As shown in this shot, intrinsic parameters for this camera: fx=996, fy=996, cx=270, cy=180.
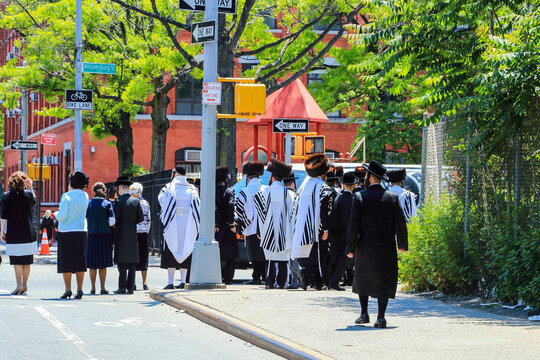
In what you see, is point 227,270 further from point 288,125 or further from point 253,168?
point 288,125

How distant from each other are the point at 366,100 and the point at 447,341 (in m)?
28.2

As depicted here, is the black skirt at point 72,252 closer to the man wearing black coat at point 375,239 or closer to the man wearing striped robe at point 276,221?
the man wearing striped robe at point 276,221

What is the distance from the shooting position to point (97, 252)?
16.1m

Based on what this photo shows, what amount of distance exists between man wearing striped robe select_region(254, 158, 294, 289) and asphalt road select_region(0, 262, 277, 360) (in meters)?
2.16

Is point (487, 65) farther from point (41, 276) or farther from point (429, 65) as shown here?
point (41, 276)

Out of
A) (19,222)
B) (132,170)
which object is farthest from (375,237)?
(132,170)

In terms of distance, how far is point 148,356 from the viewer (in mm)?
9609

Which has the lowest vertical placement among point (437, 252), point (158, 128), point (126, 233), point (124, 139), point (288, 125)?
point (437, 252)

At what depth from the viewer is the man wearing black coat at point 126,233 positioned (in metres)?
16.3

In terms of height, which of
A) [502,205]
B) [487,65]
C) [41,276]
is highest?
[487,65]

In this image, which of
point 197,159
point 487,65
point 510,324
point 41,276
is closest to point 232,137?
point 41,276

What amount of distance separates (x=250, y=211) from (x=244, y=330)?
6520mm

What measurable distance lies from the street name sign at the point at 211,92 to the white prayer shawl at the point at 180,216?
201 centimetres

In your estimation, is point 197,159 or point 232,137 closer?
point 232,137
